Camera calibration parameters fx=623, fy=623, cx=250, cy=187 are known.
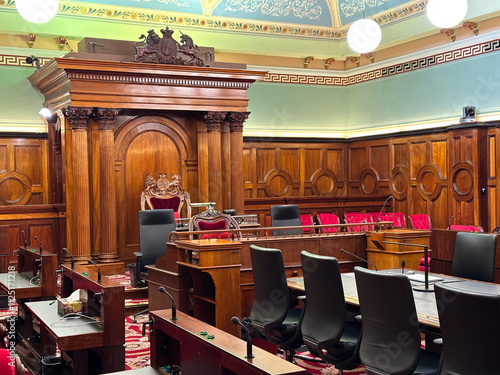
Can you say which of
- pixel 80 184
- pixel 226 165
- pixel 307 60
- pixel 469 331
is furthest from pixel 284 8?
pixel 469 331

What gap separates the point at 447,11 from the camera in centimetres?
589

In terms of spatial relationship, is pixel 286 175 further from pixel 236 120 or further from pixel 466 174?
pixel 466 174

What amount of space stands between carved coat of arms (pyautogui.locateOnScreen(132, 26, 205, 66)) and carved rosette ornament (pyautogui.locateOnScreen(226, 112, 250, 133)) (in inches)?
Answer: 36.9

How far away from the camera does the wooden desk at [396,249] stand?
621cm

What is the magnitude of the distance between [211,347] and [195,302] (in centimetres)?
289

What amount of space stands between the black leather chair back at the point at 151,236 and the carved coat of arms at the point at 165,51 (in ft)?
8.60

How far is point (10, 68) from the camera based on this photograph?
10.2m

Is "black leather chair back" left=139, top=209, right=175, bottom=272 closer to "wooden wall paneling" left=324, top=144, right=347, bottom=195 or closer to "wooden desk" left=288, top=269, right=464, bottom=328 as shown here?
"wooden desk" left=288, top=269, right=464, bottom=328

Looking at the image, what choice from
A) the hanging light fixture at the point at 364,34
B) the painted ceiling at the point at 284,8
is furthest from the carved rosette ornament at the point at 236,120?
the hanging light fixture at the point at 364,34

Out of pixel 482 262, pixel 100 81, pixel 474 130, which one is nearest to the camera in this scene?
pixel 482 262

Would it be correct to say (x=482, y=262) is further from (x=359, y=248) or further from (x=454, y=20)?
(x=454, y=20)

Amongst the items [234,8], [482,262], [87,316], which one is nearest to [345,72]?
[234,8]

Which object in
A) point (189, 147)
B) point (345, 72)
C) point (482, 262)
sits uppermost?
point (345, 72)

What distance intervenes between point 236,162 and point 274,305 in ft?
17.7
